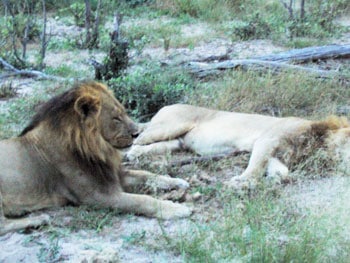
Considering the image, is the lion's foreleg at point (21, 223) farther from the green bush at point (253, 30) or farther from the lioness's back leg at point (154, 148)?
the green bush at point (253, 30)

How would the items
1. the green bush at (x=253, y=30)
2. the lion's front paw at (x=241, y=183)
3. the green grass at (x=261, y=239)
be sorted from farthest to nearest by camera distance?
the green bush at (x=253, y=30) < the lion's front paw at (x=241, y=183) < the green grass at (x=261, y=239)

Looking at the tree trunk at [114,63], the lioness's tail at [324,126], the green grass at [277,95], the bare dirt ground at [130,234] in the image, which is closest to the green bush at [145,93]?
the green grass at [277,95]

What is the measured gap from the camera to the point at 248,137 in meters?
5.13

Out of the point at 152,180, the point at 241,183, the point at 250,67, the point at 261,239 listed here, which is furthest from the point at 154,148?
the point at 261,239

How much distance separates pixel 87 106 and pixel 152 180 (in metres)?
0.71

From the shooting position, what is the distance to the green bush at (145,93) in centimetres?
615

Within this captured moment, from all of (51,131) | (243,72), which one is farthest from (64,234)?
(243,72)

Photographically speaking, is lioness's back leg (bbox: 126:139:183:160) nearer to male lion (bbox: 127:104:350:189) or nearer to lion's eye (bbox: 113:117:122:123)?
male lion (bbox: 127:104:350:189)

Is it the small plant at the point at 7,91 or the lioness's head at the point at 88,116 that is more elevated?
the lioness's head at the point at 88,116

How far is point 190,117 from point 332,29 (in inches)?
194

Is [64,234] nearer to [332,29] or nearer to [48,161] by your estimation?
[48,161]

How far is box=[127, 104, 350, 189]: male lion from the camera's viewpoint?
15.5 feet

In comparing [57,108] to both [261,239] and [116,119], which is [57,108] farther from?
[261,239]

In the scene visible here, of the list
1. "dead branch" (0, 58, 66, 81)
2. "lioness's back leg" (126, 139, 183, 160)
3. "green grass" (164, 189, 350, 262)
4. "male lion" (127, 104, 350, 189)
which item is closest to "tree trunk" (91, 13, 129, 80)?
"dead branch" (0, 58, 66, 81)
